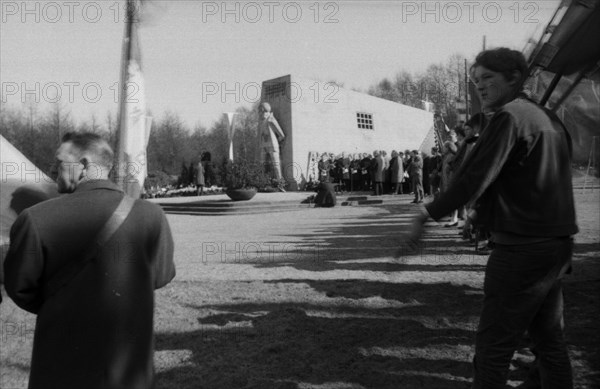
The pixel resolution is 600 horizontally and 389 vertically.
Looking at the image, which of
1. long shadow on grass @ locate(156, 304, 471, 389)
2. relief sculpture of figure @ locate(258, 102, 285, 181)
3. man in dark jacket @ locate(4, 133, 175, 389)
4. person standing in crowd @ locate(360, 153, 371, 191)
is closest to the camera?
man in dark jacket @ locate(4, 133, 175, 389)

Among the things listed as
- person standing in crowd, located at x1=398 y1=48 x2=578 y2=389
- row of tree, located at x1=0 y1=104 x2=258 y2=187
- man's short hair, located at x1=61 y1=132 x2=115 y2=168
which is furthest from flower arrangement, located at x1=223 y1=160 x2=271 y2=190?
person standing in crowd, located at x1=398 y1=48 x2=578 y2=389

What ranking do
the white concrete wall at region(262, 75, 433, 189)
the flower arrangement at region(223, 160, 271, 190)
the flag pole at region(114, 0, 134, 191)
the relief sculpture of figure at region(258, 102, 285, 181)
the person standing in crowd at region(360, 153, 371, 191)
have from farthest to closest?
the white concrete wall at region(262, 75, 433, 189)
the relief sculpture of figure at region(258, 102, 285, 181)
the person standing in crowd at region(360, 153, 371, 191)
the flower arrangement at region(223, 160, 271, 190)
the flag pole at region(114, 0, 134, 191)

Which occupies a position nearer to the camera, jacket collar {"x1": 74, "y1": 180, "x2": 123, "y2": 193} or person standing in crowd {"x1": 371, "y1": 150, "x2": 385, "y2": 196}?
jacket collar {"x1": 74, "y1": 180, "x2": 123, "y2": 193}

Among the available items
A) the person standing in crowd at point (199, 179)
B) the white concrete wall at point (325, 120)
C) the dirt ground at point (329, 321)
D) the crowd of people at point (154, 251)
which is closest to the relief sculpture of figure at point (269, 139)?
the white concrete wall at point (325, 120)

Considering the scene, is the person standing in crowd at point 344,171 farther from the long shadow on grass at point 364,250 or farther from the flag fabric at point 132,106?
the flag fabric at point 132,106

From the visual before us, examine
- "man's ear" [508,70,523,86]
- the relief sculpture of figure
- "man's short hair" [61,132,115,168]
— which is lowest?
"man's short hair" [61,132,115,168]

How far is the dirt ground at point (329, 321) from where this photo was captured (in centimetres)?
344

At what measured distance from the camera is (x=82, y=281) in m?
1.94

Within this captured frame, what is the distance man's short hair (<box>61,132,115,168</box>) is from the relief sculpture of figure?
24751mm

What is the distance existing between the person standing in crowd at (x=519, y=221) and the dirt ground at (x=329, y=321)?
0.48m

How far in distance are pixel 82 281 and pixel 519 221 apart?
180 cm

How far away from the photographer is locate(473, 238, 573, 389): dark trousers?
2107mm

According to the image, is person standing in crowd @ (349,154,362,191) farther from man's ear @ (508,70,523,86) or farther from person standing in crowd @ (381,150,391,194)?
man's ear @ (508,70,523,86)

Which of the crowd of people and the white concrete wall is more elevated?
the white concrete wall
